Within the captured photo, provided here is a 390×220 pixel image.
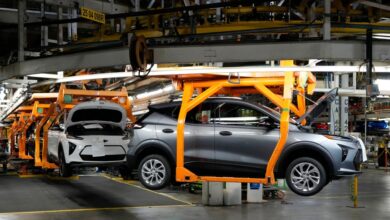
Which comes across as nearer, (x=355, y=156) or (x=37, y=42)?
(x=355, y=156)

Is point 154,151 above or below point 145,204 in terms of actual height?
above

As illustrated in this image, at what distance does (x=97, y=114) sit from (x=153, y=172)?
3.19 metres

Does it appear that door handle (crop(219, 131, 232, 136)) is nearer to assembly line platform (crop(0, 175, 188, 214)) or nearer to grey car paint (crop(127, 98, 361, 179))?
grey car paint (crop(127, 98, 361, 179))

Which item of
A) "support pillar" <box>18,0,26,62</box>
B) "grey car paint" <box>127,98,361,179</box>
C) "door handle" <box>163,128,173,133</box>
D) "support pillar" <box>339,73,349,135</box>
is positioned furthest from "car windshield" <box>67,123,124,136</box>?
"support pillar" <box>339,73,349,135</box>

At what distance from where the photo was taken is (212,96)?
24.3 feet

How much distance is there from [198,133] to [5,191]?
388 inches

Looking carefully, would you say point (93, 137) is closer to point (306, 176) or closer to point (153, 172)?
point (153, 172)

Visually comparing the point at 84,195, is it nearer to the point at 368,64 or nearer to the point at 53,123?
the point at 53,123

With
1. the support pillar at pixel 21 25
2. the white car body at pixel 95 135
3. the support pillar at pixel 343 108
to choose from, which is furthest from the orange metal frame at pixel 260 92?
the support pillar at pixel 343 108

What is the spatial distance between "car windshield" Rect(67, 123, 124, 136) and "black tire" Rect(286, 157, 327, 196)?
14.6 ft

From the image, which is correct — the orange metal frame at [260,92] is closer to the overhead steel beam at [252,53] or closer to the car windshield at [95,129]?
the overhead steel beam at [252,53]

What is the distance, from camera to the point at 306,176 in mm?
6832

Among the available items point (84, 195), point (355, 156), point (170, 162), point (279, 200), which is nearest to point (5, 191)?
point (84, 195)

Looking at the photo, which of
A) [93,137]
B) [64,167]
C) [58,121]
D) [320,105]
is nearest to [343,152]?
[320,105]
